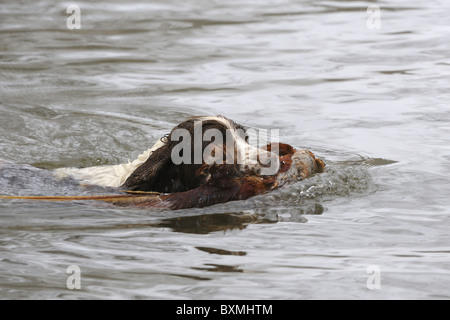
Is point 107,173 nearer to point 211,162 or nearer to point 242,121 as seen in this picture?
point 211,162

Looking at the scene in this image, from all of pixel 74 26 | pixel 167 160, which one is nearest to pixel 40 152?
pixel 167 160

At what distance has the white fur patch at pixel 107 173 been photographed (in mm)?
6582

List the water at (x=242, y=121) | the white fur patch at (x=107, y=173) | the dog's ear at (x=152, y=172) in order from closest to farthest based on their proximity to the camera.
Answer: the water at (x=242, y=121) → the dog's ear at (x=152, y=172) → the white fur patch at (x=107, y=173)

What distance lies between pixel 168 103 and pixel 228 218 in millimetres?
4116

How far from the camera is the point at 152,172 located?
6.27 meters

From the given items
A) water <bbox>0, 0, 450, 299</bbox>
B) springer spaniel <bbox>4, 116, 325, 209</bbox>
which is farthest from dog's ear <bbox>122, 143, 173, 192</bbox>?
water <bbox>0, 0, 450, 299</bbox>

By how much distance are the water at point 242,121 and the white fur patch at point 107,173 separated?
0.20m

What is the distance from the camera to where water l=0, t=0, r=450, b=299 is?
202 inches

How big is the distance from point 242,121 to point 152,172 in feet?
10.1

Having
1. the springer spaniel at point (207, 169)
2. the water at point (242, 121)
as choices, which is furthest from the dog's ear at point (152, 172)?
the water at point (242, 121)

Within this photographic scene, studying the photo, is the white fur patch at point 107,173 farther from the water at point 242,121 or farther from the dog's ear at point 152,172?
the water at point 242,121

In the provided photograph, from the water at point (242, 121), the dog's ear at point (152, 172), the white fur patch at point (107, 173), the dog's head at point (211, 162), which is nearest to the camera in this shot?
the water at point (242, 121)

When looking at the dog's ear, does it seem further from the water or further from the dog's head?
the water

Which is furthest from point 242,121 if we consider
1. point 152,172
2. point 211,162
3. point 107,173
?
point 211,162
